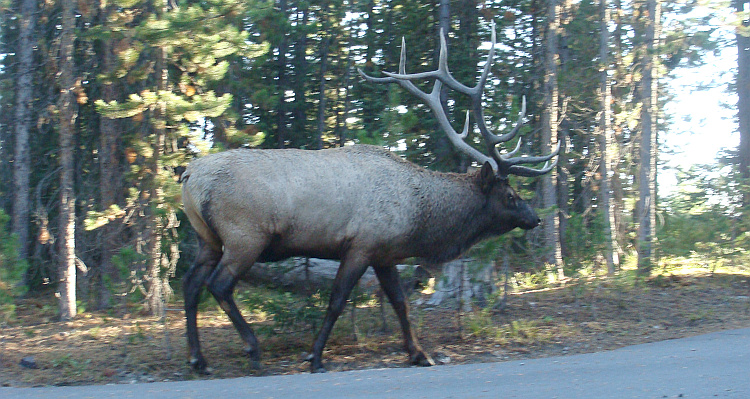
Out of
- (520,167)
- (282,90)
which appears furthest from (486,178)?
(282,90)

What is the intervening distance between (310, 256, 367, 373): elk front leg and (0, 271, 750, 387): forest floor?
0.76ft

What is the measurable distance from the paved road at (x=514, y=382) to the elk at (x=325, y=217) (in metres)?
0.95

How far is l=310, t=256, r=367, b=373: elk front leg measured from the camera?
7.46 metres

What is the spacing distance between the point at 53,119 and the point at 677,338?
995 centimetres

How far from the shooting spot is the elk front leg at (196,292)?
7395mm

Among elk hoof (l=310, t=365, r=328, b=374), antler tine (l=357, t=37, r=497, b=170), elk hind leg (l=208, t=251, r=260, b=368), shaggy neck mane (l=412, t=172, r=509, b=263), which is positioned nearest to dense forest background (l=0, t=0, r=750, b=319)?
antler tine (l=357, t=37, r=497, b=170)

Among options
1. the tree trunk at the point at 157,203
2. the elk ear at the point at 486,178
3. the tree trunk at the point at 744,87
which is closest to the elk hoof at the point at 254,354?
the tree trunk at the point at 157,203

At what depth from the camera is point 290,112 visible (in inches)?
600

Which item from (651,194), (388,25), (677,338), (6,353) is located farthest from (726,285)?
(6,353)

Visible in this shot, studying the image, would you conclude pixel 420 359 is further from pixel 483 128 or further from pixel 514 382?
pixel 483 128

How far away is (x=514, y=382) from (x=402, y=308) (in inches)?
80.4

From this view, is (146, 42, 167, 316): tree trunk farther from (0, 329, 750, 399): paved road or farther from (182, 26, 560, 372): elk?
(0, 329, 750, 399): paved road

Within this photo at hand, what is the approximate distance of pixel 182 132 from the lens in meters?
9.38

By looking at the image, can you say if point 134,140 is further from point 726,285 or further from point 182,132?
point 726,285
